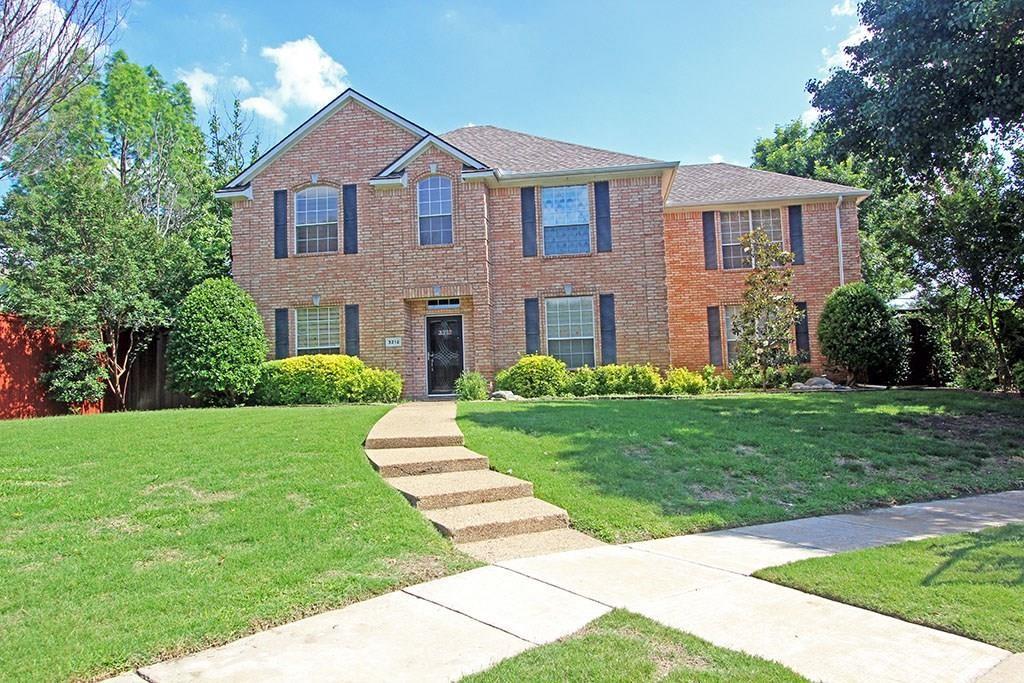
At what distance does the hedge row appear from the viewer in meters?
15.5

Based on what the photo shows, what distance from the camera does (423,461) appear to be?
23.6 feet

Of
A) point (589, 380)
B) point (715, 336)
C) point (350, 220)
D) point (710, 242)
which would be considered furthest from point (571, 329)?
point (350, 220)

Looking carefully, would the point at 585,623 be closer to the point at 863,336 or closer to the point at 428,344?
the point at 428,344

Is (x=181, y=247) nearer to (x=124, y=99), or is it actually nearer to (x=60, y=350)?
(x=60, y=350)

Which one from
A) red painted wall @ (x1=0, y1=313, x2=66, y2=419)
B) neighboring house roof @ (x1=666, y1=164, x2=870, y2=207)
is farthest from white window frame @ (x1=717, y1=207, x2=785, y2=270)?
red painted wall @ (x1=0, y1=313, x2=66, y2=419)

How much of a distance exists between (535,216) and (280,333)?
7332 millimetres

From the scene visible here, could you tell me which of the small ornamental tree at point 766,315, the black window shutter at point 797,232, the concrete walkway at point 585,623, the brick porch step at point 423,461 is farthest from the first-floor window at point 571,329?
the concrete walkway at point 585,623

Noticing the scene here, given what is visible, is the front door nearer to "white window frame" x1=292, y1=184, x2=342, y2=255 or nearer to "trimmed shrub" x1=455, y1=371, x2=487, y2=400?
"trimmed shrub" x1=455, y1=371, x2=487, y2=400

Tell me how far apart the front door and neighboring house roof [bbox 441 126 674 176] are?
4.18 meters

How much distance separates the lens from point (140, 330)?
17438mm

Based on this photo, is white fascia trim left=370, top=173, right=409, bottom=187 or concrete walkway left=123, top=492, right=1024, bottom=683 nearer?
concrete walkway left=123, top=492, right=1024, bottom=683

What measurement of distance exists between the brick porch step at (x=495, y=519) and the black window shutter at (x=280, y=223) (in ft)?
43.9

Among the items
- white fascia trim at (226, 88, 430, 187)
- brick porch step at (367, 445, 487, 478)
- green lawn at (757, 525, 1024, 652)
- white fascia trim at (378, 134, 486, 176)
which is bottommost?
green lawn at (757, 525, 1024, 652)

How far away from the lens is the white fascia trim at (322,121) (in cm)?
1761
